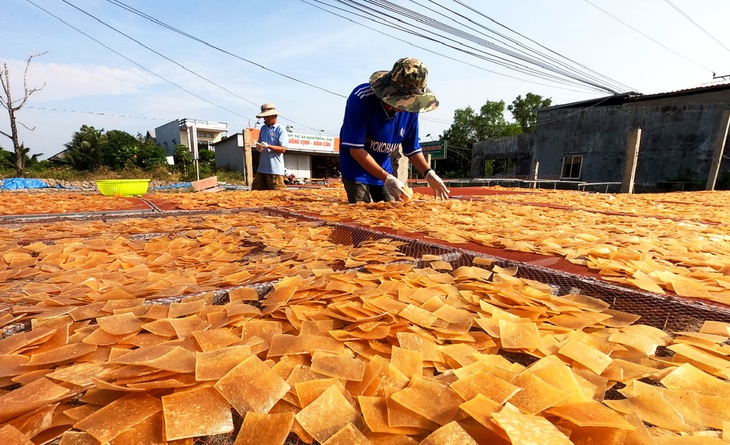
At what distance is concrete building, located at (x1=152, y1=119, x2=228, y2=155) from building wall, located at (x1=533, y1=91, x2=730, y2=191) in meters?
24.3

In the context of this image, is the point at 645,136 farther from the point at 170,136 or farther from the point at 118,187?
the point at 170,136

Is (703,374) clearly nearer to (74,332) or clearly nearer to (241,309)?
(241,309)

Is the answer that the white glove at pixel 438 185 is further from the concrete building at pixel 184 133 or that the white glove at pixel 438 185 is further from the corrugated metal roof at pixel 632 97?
the concrete building at pixel 184 133

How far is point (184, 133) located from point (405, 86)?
3158 cm

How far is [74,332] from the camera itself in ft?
2.12

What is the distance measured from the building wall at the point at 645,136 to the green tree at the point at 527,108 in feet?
67.6

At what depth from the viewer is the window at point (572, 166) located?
540 inches

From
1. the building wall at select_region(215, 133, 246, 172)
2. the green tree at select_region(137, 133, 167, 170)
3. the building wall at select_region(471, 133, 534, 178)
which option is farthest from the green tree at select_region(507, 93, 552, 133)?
the green tree at select_region(137, 133, 167, 170)

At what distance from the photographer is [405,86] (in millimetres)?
2424

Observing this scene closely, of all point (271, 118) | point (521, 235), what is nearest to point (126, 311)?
point (521, 235)

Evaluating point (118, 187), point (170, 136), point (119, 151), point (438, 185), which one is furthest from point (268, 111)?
point (170, 136)

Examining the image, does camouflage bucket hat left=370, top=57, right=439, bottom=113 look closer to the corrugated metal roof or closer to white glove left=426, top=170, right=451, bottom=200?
white glove left=426, top=170, right=451, bottom=200

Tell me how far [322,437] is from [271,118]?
4.94 meters

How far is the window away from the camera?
13.7 metres
